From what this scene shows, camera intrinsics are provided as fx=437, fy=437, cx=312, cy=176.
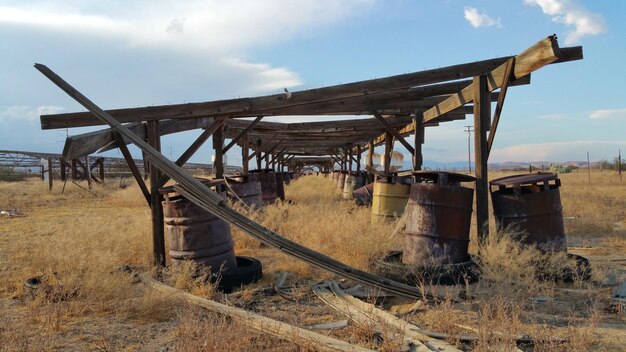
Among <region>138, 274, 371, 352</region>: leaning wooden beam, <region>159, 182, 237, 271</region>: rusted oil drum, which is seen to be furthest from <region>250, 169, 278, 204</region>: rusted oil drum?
<region>138, 274, 371, 352</region>: leaning wooden beam

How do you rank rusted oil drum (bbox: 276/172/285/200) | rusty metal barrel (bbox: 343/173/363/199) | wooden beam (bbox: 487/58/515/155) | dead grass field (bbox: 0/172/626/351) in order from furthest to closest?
1. rusty metal barrel (bbox: 343/173/363/199)
2. rusted oil drum (bbox: 276/172/285/200)
3. wooden beam (bbox: 487/58/515/155)
4. dead grass field (bbox: 0/172/626/351)

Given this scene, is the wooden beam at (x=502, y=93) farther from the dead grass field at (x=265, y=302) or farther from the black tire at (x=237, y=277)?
the black tire at (x=237, y=277)

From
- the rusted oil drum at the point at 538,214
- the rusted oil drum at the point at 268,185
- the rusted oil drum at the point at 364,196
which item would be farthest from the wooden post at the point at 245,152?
the rusted oil drum at the point at 538,214

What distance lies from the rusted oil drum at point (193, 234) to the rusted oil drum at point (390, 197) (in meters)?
4.62

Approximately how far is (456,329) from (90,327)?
3.39 metres

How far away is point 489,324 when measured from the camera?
3445mm

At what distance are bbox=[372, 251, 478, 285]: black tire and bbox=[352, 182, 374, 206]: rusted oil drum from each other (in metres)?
8.05

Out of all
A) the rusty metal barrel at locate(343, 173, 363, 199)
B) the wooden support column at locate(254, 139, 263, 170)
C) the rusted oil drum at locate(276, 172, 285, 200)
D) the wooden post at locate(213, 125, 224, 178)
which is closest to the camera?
the wooden post at locate(213, 125, 224, 178)

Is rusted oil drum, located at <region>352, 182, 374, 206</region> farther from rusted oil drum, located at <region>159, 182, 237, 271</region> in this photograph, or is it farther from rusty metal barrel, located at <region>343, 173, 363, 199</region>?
rusted oil drum, located at <region>159, 182, 237, 271</region>

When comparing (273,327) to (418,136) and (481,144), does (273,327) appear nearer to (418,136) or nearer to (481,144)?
(481,144)

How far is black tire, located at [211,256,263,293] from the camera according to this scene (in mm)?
5516

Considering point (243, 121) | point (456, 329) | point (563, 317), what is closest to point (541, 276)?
point (563, 317)

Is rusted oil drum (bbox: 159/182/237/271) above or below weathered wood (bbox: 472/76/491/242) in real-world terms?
below

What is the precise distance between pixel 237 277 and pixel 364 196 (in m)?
8.58
